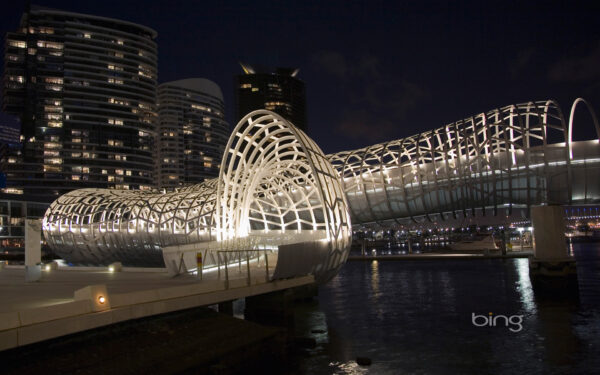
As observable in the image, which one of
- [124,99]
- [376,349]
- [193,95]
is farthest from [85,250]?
[193,95]

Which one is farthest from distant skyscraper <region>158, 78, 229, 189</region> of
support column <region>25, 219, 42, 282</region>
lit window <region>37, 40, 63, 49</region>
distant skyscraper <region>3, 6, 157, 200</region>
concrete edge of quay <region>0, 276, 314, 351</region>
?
concrete edge of quay <region>0, 276, 314, 351</region>

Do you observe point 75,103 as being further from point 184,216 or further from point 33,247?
point 33,247

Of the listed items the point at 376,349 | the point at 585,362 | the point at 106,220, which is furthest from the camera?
the point at 106,220

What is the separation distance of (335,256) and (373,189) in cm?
2363

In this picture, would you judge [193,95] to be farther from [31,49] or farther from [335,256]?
[335,256]

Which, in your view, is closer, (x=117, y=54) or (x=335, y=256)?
(x=335, y=256)

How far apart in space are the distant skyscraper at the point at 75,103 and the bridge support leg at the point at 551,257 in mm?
105094

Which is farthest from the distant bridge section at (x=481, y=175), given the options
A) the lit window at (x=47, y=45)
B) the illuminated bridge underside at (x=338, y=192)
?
the lit window at (x=47, y=45)

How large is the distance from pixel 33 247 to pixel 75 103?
110034 mm

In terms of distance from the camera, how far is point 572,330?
1947 centimetres

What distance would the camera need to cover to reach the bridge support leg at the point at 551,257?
89.8ft

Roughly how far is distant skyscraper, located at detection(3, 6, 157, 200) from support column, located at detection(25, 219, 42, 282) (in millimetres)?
102039

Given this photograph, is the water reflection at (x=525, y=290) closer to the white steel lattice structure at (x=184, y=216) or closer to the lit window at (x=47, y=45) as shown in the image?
the white steel lattice structure at (x=184, y=216)

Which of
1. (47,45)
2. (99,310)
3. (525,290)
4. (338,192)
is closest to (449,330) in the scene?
(338,192)
